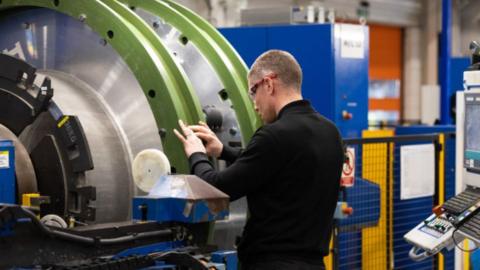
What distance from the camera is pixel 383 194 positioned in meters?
5.39

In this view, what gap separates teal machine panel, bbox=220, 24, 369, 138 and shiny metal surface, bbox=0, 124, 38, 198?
118 inches

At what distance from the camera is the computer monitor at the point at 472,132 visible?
4.20 meters

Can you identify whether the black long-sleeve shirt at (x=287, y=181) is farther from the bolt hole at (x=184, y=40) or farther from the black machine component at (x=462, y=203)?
the black machine component at (x=462, y=203)

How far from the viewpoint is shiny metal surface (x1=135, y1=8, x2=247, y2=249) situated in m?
3.45

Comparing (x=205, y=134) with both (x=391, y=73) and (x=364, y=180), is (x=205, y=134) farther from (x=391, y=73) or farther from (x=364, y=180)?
(x=391, y=73)

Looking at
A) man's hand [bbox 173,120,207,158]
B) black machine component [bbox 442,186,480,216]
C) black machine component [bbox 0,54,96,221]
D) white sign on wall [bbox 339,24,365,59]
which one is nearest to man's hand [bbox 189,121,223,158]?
man's hand [bbox 173,120,207,158]

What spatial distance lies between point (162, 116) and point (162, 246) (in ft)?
1.93

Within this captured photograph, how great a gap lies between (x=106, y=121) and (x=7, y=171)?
628mm

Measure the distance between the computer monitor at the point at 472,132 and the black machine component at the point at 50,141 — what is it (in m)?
2.24

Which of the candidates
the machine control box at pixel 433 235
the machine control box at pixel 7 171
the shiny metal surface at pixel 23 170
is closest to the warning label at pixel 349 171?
the machine control box at pixel 433 235

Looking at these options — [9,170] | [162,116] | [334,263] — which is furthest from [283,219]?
[334,263]

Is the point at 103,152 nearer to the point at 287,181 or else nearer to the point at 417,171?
the point at 287,181

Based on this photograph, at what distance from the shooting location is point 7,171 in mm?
2771

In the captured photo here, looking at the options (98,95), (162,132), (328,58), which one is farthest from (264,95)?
(328,58)
